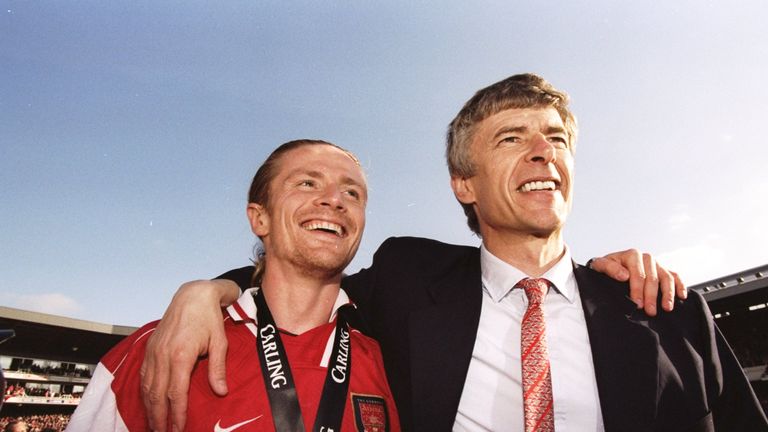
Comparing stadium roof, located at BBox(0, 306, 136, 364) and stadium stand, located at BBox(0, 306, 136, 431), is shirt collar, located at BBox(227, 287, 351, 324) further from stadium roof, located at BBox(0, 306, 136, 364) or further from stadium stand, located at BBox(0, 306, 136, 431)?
stadium stand, located at BBox(0, 306, 136, 431)

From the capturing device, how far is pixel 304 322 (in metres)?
2.50

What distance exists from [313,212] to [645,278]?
1.77m

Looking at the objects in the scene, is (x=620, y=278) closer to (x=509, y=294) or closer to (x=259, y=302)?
(x=509, y=294)

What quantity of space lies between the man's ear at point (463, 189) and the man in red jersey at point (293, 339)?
0.72 m

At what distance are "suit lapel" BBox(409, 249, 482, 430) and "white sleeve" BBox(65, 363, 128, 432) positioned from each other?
129cm

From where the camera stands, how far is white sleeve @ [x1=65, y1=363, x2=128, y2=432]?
1.88m

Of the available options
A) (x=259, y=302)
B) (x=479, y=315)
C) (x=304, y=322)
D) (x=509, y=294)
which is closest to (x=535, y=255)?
(x=509, y=294)

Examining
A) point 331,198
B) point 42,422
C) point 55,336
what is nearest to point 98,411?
point 331,198

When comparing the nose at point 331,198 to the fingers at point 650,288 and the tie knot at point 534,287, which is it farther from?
the fingers at point 650,288

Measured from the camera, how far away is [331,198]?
262 centimetres

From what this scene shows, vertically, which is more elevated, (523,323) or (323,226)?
(323,226)

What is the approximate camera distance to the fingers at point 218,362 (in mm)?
1916

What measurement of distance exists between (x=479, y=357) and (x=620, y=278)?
2.87 feet

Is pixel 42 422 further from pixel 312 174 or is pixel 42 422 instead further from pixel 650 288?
pixel 650 288
